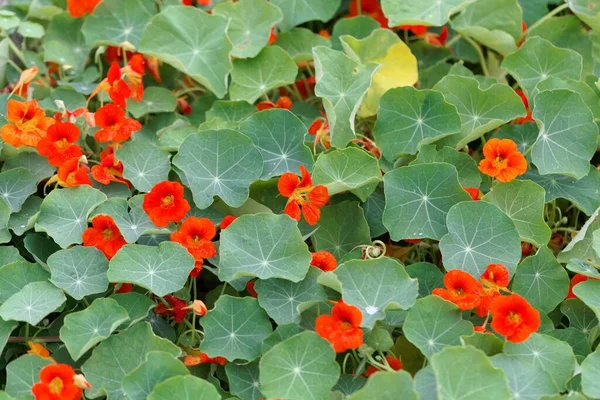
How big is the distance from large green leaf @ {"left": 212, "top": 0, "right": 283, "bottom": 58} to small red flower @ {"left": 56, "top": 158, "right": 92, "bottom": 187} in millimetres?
605

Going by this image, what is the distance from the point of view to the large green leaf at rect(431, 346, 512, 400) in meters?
1.36

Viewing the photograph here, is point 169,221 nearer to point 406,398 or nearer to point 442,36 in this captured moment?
point 406,398

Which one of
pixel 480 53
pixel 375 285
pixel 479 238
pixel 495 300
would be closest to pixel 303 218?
pixel 375 285

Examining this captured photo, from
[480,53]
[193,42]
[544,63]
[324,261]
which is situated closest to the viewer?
[324,261]

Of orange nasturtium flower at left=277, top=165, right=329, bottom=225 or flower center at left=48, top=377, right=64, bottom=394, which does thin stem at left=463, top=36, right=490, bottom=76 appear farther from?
flower center at left=48, top=377, right=64, bottom=394

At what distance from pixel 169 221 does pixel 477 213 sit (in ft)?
2.24

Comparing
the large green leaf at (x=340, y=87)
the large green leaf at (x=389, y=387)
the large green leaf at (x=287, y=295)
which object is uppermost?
the large green leaf at (x=340, y=87)

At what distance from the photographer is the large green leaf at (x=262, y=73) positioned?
2.10 metres

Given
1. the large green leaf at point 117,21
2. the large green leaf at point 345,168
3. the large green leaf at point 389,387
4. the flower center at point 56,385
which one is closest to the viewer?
the large green leaf at point 389,387

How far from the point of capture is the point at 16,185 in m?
1.88

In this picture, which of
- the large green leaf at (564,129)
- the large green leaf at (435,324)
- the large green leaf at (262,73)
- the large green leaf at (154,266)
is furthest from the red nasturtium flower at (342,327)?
the large green leaf at (262,73)

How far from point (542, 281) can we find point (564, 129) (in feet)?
1.32

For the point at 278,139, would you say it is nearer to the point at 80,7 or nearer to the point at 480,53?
the point at 480,53

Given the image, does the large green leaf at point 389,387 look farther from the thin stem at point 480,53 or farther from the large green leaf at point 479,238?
the thin stem at point 480,53
